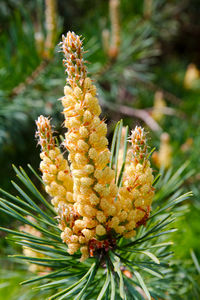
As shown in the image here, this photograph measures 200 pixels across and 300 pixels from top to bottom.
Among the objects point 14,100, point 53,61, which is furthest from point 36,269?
point 53,61

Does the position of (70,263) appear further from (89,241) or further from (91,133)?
(91,133)

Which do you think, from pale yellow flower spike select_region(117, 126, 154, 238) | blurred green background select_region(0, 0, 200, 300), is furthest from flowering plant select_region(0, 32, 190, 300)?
blurred green background select_region(0, 0, 200, 300)

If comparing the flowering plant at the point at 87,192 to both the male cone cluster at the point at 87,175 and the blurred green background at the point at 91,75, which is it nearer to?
the male cone cluster at the point at 87,175

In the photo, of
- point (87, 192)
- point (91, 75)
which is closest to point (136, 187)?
point (87, 192)

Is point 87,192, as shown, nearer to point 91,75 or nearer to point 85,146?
point 85,146

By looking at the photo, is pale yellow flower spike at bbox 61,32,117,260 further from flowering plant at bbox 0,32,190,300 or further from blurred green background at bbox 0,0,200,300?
blurred green background at bbox 0,0,200,300

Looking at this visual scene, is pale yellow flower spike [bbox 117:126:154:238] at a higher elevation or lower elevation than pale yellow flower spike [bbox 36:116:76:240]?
lower

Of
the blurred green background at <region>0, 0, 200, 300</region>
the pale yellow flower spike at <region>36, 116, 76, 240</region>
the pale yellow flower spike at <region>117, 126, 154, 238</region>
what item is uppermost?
the blurred green background at <region>0, 0, 200, 300</region>
